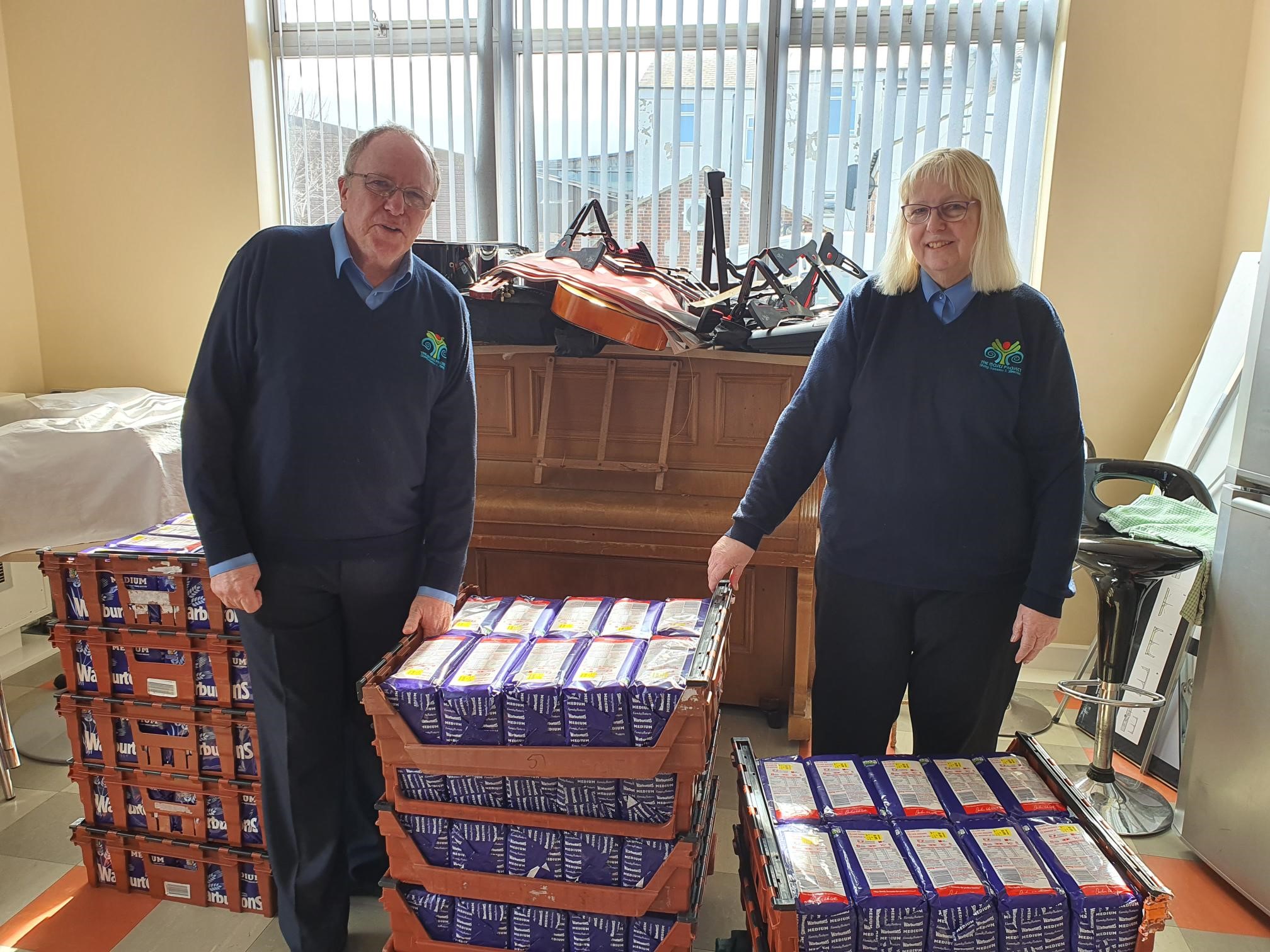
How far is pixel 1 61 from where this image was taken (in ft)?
12.2

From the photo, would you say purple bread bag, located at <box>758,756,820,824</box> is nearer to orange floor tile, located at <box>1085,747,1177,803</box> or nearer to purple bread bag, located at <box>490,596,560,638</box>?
purple bread bag, located at <box>490,596,560,638</box>

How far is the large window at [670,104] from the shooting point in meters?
3.32

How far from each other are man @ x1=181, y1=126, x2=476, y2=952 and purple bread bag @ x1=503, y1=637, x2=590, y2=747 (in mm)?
326

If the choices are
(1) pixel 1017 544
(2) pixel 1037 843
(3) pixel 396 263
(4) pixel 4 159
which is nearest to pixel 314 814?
(3) pixel 396 263

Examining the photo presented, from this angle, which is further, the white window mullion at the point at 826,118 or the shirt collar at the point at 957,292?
the white window mullion at the point at 826,118

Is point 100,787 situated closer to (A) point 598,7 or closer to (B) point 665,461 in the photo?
(B) point 665,461

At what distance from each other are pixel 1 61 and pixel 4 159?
1.39 ft

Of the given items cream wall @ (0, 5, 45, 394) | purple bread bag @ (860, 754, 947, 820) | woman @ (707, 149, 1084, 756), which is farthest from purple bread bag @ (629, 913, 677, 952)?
cream wall @ (0, 5, 45, 394)

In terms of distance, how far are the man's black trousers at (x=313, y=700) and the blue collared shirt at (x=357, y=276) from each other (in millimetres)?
520

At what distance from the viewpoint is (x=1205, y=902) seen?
211cm

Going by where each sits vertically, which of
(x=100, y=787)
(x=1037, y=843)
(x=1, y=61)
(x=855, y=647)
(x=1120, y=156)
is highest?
(x=1, y=61)

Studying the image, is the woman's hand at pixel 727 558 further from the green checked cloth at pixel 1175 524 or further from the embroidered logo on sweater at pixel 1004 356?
the green checked cloth at pixel 1175 524

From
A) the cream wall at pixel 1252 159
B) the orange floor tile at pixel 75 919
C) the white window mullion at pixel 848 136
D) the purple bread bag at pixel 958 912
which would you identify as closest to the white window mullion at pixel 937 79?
the white window mullion at pixel 848 136

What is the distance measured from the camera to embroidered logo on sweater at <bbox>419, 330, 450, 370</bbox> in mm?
1727
